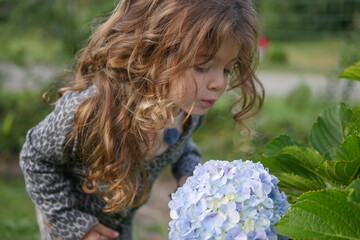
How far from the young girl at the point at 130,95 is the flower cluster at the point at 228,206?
432 mm

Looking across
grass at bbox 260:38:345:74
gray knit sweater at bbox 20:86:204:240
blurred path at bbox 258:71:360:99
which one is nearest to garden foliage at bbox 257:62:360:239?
gray knit sweater at bbox 20:86:204:240

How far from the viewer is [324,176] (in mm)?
939

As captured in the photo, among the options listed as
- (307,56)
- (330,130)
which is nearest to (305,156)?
(330,130)

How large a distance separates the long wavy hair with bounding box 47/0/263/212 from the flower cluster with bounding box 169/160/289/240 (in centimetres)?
44

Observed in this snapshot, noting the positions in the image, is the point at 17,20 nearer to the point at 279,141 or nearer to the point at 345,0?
the point at 279,141

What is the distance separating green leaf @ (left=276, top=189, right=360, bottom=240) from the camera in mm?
728

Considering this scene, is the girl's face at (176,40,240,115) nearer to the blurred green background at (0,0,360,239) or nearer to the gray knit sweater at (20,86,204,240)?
the gray knit sweater at (20,86,204,240)

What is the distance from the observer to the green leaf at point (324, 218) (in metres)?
0.73

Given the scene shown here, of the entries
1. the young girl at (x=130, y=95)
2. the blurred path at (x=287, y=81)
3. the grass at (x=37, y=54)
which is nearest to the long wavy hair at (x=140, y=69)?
the young girl at (x=130, y=95)

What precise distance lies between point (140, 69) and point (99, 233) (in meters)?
0.57

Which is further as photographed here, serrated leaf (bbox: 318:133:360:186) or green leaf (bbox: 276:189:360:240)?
serrated leaf (bbox: 318:133:360:186)

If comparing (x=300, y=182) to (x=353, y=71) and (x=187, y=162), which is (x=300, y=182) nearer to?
(x=353, y=71)

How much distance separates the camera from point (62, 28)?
3975mm

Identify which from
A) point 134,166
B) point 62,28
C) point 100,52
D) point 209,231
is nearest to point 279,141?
point 209,231
